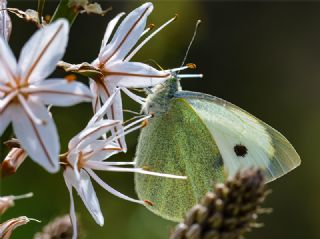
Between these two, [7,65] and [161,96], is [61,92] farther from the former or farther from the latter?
[161,96]

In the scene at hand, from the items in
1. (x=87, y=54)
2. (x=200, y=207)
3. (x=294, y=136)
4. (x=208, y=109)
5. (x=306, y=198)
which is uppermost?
(x=200, y=207)

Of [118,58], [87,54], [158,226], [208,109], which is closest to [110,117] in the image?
[118,58]

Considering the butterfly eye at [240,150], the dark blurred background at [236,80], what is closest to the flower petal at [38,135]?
the butterfly eye at [240,150]

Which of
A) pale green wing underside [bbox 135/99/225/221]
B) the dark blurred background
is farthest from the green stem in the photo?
the dark blurred background

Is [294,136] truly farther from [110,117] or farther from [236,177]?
[236,177]

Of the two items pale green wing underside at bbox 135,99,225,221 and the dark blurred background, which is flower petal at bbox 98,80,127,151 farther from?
the dark blurred background
